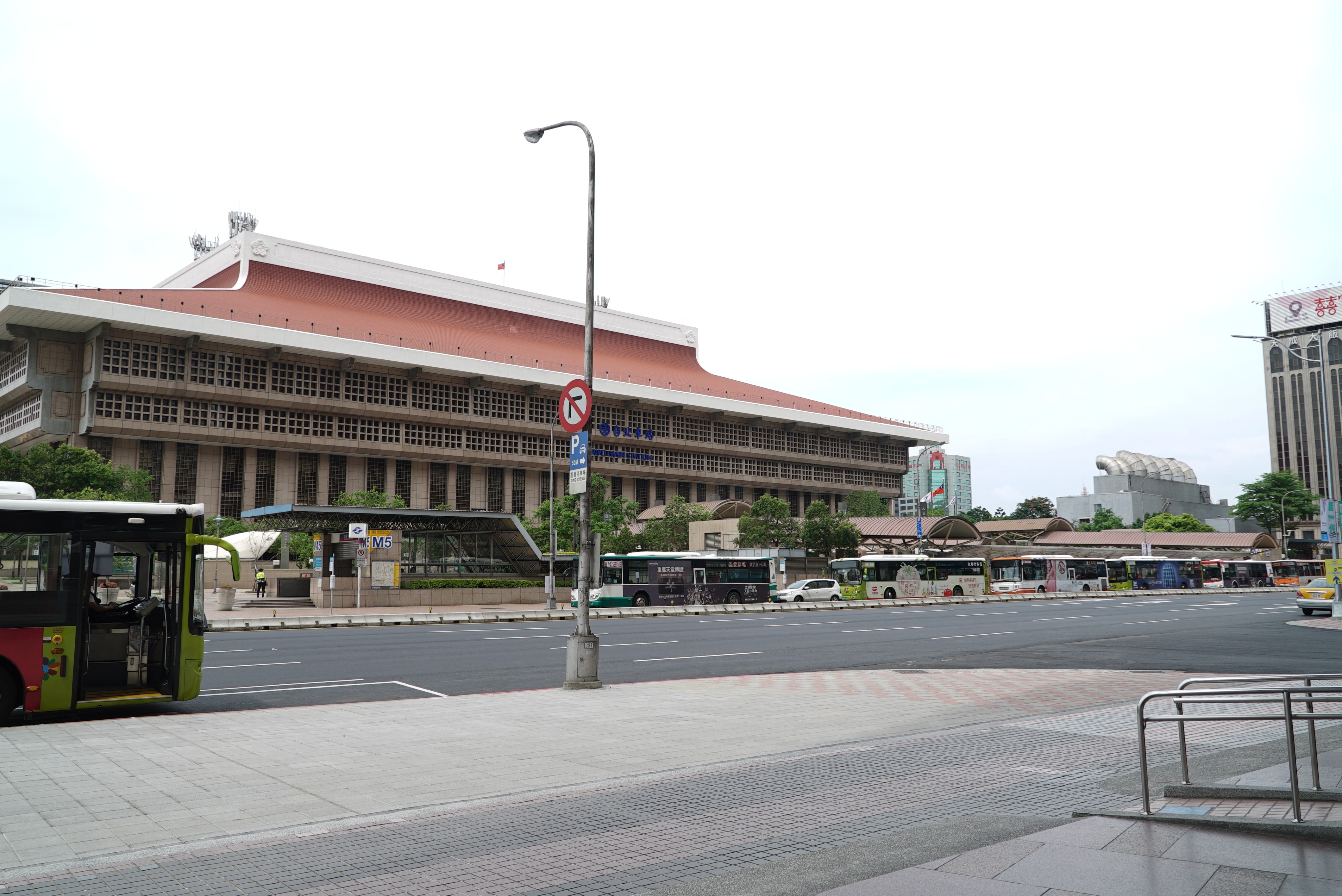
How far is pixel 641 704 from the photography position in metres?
12.5

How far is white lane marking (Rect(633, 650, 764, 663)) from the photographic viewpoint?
63.2 feet

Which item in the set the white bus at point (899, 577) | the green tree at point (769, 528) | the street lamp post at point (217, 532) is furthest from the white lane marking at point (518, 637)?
the green tree at point (769, 528)

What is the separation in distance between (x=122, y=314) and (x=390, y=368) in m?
19.2

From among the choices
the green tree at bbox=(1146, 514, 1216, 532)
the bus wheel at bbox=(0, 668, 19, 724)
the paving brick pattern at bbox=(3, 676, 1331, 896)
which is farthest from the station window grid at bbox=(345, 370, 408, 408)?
the green tree at bbox=(1146, 514, 1216, 532)

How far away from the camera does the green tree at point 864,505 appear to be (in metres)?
101

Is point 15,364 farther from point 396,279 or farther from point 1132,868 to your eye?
point 1132,868

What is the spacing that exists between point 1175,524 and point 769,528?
7450 cm

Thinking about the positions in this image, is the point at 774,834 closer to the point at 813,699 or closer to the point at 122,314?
the point at 813,699

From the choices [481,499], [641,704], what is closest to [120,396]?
[481,499]

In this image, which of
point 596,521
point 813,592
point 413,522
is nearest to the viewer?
point 413,522

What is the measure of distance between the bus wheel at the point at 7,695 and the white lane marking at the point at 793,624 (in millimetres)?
21840

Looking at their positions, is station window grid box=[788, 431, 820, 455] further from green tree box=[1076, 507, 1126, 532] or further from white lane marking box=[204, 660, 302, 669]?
white lane marking box=[204, 660, 302, 669]

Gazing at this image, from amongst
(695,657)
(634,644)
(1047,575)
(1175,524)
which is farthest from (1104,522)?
(695,657)

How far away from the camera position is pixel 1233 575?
73500 mm
